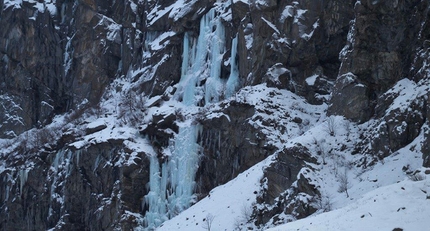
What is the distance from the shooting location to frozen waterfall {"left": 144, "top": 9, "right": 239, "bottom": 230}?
171 feet

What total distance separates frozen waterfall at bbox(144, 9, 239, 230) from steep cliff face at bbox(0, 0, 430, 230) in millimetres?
125

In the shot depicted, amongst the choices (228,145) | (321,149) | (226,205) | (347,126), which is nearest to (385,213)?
(321,149)

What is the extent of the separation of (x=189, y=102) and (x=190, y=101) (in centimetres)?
15

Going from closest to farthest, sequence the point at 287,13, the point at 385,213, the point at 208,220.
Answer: the point at 385,213 → the point at 208,220 → the point at 287,13

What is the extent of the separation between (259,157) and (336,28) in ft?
43.3

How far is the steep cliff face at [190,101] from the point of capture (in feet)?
132

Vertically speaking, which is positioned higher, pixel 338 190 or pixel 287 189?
pixel 287 189

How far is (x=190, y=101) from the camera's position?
60.7 metres

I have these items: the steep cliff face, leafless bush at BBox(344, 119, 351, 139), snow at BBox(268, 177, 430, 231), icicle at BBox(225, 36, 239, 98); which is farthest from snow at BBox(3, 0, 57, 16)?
snow at BBox(268, 177, 430, 231)

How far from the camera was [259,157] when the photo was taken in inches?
1906

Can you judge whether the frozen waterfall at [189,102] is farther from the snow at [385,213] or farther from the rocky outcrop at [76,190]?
the snow at [385,213]

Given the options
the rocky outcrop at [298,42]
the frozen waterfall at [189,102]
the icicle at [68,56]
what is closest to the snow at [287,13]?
the rocky outcrop at [298,42]

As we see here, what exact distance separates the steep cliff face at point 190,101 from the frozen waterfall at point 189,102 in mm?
125

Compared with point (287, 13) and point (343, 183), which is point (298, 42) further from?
point (343, 183)
